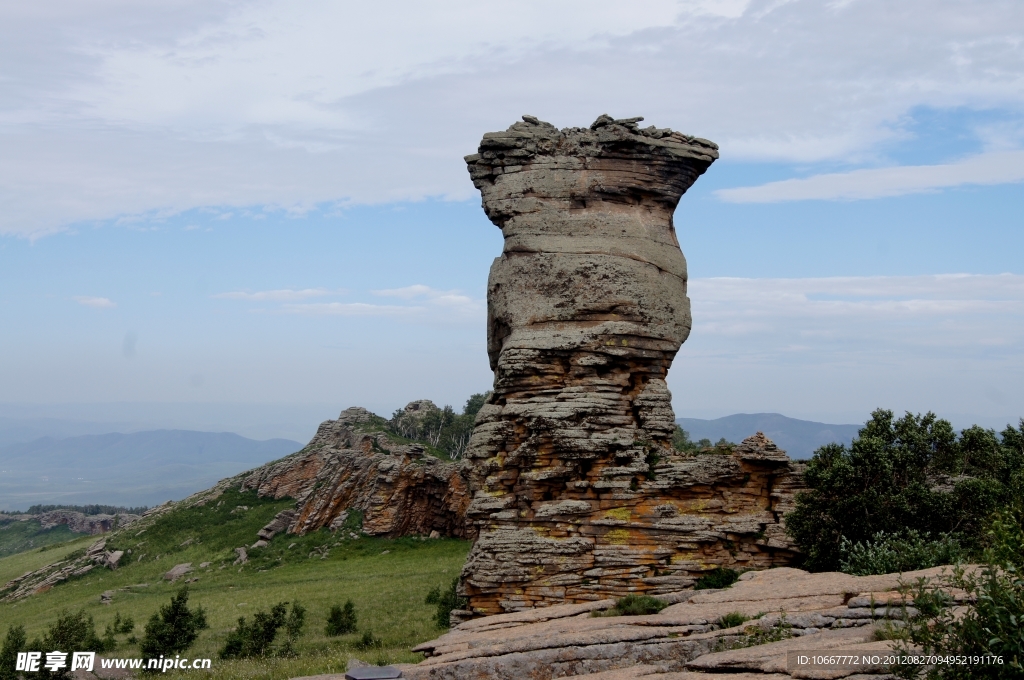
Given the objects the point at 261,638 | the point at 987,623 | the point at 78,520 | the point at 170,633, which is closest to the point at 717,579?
the point at 987,623

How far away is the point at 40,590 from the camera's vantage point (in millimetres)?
54688

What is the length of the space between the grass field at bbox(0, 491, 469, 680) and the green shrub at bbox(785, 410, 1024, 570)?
437 inches

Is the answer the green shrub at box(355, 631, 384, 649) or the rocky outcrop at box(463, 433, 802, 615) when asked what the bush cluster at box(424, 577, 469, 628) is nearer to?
the green shrub at box(355, 631, 384, 649)

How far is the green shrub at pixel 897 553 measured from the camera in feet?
78.4

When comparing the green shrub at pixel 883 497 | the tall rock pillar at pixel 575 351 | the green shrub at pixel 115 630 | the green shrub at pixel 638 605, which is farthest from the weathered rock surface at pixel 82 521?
the green shrub at pixel 883 497

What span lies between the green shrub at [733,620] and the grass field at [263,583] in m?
8.37

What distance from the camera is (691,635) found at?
21422 mm

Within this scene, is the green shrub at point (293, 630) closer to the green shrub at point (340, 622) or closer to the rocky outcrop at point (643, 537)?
the green shrub at point (340, 622)

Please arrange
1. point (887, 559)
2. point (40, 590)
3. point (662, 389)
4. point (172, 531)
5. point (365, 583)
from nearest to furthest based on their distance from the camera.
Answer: point (887, 559)
point (662, 389)
point (365, 583)
point (40, 590)
point (172, 531)

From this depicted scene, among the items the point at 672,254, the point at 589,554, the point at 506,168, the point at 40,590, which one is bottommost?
the point at 40,590

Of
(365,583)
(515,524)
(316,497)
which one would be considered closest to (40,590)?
(316,497)

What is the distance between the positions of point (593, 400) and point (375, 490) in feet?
94.7

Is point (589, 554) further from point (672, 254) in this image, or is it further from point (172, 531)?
point (172, 531)

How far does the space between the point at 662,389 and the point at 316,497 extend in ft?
109
